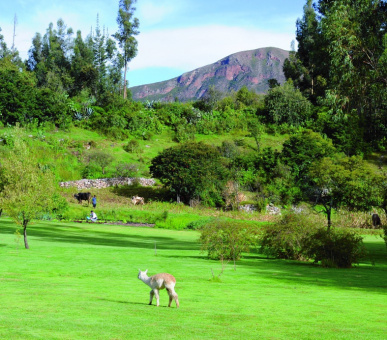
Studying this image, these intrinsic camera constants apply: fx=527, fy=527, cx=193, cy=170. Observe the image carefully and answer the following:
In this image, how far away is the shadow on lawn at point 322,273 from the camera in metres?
15.9

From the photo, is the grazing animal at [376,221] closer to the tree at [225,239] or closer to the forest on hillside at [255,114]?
the forest on hillside at [255,114]

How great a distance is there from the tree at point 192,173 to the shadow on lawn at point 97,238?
13.9m

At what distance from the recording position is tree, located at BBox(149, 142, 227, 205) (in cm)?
4844

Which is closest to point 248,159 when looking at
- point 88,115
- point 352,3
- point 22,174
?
point 88,115

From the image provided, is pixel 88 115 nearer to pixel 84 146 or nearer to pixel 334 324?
pixel 84 146

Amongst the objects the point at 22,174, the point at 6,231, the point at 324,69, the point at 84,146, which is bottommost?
the point at 6,231

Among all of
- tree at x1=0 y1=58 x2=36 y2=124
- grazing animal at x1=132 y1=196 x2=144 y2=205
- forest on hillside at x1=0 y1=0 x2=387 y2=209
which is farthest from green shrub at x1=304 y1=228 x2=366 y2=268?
tree at x1=0 y1=58 x2=36 y2=124

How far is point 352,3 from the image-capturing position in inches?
1070

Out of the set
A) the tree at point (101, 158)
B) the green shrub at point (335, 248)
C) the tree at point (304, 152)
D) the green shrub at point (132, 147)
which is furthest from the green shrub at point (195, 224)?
the green shrub at point (132, 147)

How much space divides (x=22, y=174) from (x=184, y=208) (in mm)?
24637

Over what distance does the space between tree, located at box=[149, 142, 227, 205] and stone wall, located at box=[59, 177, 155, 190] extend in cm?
412

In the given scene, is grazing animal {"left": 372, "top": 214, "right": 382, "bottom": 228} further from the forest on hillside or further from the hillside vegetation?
the forest on hillside

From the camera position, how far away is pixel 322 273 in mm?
18875

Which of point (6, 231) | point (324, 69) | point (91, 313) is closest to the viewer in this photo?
point (91, 313)
